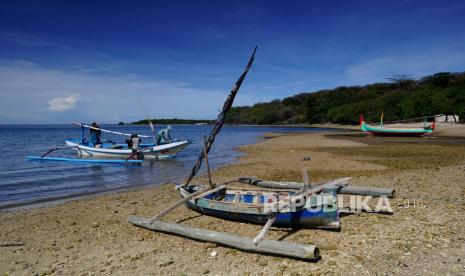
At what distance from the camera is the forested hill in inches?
2435

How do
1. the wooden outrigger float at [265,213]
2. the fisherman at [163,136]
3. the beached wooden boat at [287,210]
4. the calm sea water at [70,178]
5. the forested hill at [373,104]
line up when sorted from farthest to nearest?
the forested hill at [373,104]
the fisherman at [163,136]
the calm sea water at [70,178]
the beached wooden boat at [287,210]
the wooden outrigger float at [265,213]

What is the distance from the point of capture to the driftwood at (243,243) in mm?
5742

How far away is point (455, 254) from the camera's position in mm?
Result: 5816

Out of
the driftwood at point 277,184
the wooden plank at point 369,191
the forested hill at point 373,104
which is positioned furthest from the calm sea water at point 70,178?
the forested hill at point 373,104

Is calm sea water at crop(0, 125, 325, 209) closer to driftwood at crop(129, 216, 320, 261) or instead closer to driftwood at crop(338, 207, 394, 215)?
driftwood at crop(129, 216, 320, 261)

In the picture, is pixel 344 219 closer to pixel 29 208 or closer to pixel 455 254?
pixel 455 254

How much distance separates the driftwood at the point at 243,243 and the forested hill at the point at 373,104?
191ft

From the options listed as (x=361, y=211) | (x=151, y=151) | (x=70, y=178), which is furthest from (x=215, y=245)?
(x=151, y=151)

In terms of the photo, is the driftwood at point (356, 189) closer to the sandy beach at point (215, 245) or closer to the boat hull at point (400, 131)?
the sandy beach at point (215, 245)

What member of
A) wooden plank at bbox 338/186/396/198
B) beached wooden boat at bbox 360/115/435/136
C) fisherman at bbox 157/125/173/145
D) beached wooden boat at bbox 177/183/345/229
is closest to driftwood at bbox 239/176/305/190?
wooden plank at bbox 338/186/396/198

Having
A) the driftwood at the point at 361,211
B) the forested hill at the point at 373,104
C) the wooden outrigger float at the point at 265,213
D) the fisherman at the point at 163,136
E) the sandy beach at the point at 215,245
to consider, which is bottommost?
the sandy beach at the point at 215,245

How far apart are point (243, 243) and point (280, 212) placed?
3.97ft

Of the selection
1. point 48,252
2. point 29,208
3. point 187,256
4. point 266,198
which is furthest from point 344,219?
point 29,208

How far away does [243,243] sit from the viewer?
6316 mm
